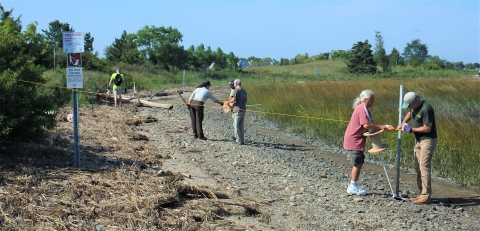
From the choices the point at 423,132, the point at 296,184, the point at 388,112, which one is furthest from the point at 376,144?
the point at 388,112

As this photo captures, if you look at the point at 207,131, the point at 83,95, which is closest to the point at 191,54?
the point at 83,95

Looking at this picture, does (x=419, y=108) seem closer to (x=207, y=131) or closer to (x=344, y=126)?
(x=344, y=126)

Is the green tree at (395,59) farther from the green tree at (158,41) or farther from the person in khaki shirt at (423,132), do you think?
the person in khaki shirt at (423,132)

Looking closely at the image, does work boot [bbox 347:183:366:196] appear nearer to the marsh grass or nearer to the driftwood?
the marsh grass

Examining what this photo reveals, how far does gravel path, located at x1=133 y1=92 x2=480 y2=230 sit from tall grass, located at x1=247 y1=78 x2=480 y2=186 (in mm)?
889

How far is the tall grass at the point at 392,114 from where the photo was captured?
11625 millimetres

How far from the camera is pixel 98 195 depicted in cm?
743

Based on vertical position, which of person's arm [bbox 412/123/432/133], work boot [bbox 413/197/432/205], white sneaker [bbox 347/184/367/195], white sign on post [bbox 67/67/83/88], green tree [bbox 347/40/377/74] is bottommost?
work boot [bbox 413/197/432/205]

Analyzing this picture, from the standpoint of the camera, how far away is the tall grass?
11.6 meters

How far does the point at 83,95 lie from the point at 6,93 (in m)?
12.8

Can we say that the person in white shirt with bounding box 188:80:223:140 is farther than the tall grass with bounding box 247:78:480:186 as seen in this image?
Yes

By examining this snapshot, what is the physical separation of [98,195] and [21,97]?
2766 mm

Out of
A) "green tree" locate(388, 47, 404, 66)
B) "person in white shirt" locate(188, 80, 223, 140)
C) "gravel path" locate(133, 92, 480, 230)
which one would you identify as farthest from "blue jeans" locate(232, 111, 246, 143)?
"green tree" locate(388, 47, 404, 66)

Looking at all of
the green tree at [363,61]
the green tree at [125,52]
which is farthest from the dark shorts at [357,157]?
the green tree at [363,61]
